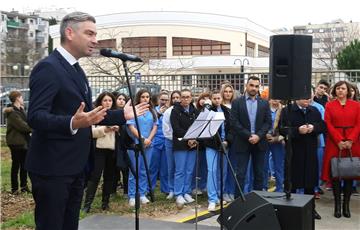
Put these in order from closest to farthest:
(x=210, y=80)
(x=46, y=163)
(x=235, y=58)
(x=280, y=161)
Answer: (x=46, y=163), (x=280, y=161), (x=210, y=80), (x=235, y=58)

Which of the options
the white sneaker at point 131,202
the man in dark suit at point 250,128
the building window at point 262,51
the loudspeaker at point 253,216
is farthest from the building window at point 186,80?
the building window at point 262,51

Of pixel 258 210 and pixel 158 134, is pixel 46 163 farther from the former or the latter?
pixel 158 134

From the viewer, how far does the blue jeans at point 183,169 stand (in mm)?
7203

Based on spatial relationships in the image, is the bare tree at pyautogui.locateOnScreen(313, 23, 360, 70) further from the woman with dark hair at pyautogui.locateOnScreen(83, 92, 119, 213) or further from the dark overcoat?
the woman with dark hair at pyautogui.locateOnScreen(83, 92, 119, 213)

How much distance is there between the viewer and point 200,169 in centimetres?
780

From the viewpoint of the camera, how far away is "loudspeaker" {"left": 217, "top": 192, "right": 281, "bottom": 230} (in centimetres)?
449

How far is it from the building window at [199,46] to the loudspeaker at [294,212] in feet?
161

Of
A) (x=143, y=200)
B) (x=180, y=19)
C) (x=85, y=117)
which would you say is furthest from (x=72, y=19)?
(x=180, y=19)

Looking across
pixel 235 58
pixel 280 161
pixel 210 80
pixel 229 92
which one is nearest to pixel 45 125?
pixel 229 92

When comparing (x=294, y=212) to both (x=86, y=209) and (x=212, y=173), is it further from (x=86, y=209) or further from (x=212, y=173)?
(x=86, y=209)

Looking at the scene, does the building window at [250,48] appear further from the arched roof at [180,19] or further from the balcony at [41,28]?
the balcony at [41,28]

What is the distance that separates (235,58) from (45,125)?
139 feet

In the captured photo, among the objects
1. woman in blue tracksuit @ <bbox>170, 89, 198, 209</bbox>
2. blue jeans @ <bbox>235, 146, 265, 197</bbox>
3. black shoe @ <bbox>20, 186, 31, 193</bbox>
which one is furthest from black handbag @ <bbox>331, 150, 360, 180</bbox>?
black shoe @ <bbox>20, 186, 31, 193</bbox>

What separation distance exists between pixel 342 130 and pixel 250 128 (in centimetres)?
130
